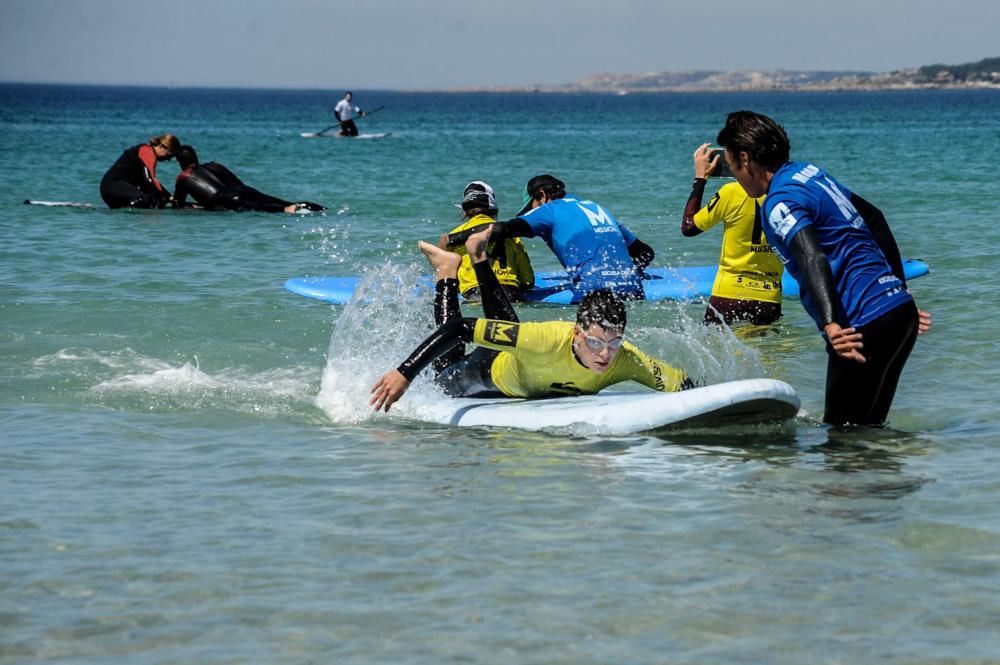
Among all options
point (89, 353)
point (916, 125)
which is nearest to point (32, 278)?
point (89, 353)

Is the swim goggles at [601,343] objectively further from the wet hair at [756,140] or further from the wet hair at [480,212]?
the wet hair at [480,212]

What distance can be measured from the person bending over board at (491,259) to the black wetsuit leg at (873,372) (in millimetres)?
4321

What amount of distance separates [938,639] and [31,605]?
2.85 metres

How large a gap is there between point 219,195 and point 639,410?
13686 millimetres

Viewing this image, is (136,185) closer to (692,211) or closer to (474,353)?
(692,211)

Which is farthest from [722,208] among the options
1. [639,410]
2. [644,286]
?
[644,286]

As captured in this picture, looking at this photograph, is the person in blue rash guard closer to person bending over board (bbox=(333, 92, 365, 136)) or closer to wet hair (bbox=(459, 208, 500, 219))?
wet hair (bbox=(459, 208, 500, 219))

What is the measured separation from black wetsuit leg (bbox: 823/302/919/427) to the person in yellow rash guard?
2.37m

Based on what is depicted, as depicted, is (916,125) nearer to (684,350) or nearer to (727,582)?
(684,350)

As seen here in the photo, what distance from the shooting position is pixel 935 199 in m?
21.6

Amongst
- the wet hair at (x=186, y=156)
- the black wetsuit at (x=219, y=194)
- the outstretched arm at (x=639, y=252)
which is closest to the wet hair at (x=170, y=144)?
the wet hair at (x=186, y=156)

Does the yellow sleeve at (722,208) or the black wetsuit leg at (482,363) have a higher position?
the yellow sleeve at (722,208)

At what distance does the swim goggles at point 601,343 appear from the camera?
19.8 ft

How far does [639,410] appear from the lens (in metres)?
6.38
